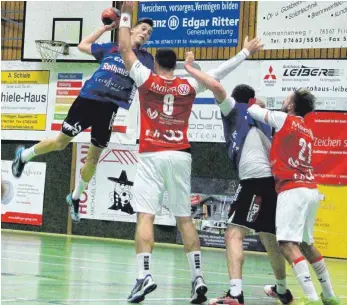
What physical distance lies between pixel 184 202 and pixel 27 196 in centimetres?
1348

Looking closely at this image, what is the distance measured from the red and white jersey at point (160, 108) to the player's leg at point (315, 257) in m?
1.46

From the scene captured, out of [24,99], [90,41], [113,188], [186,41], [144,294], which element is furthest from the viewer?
[24,99]

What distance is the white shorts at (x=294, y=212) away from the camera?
8086 millimetres

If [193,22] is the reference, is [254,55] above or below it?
below

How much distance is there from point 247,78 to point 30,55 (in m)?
5.91

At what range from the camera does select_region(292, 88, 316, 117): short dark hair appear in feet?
27.3

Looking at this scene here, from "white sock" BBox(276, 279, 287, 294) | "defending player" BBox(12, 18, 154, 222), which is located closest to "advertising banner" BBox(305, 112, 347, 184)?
"defending player" BBox(12, 18, 154, 222)

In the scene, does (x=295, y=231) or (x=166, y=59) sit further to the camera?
(x=166, y=59)

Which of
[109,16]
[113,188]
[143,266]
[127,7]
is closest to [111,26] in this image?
[109,16]

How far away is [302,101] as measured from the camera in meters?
8.35

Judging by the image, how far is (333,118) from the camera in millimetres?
18125

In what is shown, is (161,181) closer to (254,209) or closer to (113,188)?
(254,209)

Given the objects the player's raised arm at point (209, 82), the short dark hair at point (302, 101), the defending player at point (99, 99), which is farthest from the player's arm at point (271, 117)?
the defending player at point (99, 99)

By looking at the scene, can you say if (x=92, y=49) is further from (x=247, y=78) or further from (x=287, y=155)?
(x=247, y=78)
